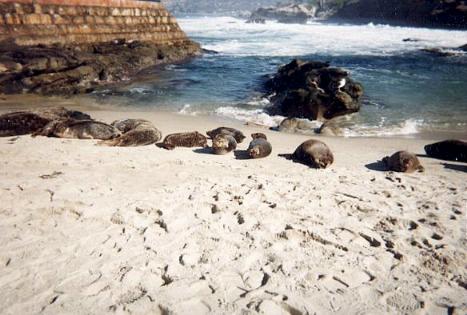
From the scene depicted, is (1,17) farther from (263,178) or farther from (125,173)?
(263,178)

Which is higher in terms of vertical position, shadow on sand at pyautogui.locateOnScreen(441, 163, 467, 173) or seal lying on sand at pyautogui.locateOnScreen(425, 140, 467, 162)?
seal lying on sand at pyautogui.locateOnScreen(425, 140, 467, 162)

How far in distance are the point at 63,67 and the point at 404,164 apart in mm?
13736

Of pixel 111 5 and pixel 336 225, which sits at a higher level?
pixel 111 5

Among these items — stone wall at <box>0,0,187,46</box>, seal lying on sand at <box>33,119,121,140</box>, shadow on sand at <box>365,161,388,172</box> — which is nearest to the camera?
shadow on sand at <box>365,161,388,172</box>

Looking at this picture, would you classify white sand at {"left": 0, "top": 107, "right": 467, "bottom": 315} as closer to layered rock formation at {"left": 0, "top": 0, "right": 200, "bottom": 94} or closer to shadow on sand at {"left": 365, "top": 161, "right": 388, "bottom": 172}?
shadow on sand at {"left": 365, "top": 161, "right": 388, "bottom": 172}

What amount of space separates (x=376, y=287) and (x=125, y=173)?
3916mm

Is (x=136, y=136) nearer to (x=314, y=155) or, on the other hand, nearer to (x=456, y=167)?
(x=314, y=155)

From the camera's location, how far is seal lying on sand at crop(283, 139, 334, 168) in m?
5.80

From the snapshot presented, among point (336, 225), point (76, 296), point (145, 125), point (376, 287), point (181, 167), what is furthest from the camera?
point (145, 125)

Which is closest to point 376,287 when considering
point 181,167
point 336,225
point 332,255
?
point 332,255

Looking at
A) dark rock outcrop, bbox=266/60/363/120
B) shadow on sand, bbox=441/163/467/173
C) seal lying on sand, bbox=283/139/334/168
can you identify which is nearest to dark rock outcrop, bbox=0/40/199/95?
dark rock outcrop, bbox=266/60/363/120

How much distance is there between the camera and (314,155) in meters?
5.89

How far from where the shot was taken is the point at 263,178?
16.9 ft

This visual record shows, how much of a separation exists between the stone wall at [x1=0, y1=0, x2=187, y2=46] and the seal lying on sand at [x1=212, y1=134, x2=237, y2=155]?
551 inches
